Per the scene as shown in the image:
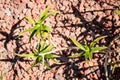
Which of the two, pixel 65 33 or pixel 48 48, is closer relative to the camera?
pixel 48 48

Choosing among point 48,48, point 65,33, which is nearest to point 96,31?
point 65,33

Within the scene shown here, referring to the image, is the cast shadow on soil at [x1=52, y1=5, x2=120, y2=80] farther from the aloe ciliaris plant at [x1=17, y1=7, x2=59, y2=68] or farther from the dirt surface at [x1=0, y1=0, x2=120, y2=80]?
the aloe ciliaris plant at [x1=17, y1=7, x2=59, y2=68]

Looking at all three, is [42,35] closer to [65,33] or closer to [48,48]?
[48,48]

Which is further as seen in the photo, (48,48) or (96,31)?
(96,31)

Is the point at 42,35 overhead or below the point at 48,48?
overhead

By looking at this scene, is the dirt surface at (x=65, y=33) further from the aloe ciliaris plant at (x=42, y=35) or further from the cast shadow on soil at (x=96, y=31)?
the aloe ciliaris plant at (x=42, y=35)

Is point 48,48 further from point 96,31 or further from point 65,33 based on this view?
point 96,31

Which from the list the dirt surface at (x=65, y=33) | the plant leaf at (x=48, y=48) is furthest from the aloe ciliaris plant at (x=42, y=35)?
the dirt surface at (x=65, y=33)

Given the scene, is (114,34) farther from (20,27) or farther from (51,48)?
(20,27)

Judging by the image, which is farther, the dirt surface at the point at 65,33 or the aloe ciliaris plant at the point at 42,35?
the dirt surface at the point at 65,33
